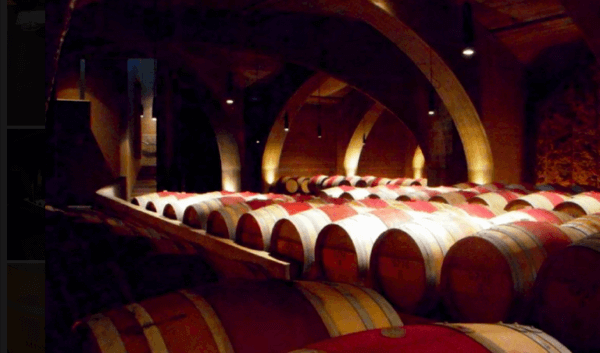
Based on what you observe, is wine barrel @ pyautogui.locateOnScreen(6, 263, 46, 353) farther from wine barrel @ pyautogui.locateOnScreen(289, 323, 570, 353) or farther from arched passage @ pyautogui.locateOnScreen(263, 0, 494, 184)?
arched passage @ pyautogui.locateOnScreen(263, 0, 494, 184)

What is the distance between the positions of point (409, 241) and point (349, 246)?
56cm

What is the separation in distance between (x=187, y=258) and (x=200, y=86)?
42.2ft

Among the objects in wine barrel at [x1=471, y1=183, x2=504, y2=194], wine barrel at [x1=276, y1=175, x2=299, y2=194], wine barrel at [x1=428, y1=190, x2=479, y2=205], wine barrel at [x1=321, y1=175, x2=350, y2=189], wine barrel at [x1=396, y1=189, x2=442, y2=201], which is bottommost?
wine barrel at [x1=276, y1=175, x2=299, y2=194]

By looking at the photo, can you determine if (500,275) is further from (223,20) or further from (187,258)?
(223,20)

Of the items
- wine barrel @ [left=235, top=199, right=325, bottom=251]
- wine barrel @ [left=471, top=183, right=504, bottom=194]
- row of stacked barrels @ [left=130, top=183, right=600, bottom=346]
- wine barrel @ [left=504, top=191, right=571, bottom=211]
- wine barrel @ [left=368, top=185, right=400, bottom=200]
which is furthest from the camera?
wine barrel @ [left=368, top=185, right=400, bottom=200]

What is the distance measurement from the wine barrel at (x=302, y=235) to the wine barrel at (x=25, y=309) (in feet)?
6.09

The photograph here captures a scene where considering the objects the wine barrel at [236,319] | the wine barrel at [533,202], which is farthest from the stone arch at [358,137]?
the wine barrel at [236,319]

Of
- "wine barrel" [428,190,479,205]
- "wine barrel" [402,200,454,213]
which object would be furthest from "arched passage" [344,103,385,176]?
"wine barrel" [402,200,454,213]

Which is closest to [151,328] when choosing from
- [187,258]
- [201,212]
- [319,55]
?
[187,258]

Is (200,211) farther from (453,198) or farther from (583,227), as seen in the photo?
(583,227)

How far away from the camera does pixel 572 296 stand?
2107 mm

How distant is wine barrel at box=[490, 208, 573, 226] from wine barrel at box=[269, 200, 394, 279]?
51.8 inches

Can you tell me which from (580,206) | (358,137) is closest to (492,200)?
(580,206)

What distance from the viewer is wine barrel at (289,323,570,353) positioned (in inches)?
49.7
